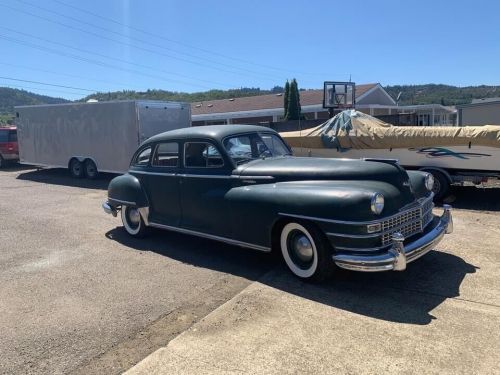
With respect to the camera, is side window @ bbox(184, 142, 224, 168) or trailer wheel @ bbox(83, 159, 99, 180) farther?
trailer wheel @ bbox(83, 159, 99, 180)

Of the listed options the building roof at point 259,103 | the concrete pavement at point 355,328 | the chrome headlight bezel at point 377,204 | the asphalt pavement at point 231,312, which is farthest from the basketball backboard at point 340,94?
the chrome headlight bezel at point 377,204

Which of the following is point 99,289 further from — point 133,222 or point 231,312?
point 133,222

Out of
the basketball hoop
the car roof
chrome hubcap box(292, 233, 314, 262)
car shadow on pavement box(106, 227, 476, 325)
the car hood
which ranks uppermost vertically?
the basketball hoop

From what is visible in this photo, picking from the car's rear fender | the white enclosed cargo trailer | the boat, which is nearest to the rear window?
the white enclosed cargo trailer

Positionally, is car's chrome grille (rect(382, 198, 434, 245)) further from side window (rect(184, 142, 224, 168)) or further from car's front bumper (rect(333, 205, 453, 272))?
side window (rect(184, 142, 224, 168))

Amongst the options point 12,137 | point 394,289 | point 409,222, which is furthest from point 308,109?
point 394,289

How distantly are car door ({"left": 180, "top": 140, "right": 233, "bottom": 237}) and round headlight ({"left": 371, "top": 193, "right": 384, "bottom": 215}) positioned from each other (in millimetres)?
1930

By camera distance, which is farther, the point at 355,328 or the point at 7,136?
the point at 7,136

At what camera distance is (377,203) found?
15.0 ft

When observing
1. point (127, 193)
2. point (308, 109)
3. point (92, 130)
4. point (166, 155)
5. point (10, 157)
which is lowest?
point (127, 193)

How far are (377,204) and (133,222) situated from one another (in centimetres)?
433

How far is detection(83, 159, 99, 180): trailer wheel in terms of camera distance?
15681 millimetres

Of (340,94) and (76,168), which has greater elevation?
(340,94)

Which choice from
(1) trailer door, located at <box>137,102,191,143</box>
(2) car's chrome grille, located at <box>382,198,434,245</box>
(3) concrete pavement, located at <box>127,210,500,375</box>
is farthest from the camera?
(1) trailer door, located at <box>137,102,191,143</box>
